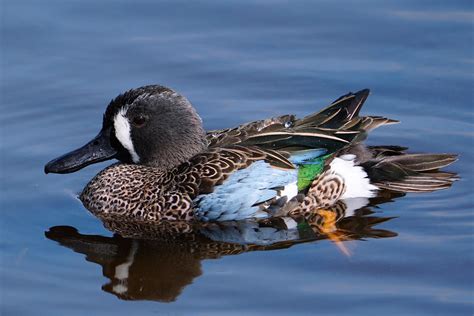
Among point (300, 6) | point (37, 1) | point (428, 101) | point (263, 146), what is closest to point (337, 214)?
point (263, 146)

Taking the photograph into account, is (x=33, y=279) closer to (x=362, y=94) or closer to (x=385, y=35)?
(x=362, y=94)

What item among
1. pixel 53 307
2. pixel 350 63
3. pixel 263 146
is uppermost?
pixel 350 63

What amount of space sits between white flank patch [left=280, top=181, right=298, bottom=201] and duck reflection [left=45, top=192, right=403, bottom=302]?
22cm

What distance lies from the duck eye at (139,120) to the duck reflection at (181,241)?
85 centimetres

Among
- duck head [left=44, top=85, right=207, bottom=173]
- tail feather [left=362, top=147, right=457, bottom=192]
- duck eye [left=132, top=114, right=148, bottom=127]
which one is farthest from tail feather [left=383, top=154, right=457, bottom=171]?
duck eye [left=132, top=114, right=148, bottom=127]

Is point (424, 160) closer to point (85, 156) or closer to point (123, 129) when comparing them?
point (123, 129)

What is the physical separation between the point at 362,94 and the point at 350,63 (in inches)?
77.0

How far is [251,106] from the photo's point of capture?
1185cm

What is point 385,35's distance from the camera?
1277cm

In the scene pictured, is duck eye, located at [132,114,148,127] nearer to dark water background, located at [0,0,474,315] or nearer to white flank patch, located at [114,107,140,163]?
white flank patch, located at [114,107,140,163]

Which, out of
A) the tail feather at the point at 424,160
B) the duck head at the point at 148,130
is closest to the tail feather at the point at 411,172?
the tail feather at the point at 424,160

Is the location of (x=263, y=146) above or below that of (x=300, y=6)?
below

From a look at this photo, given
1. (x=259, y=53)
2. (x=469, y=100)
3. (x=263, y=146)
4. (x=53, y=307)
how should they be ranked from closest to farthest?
1. (x=53, y=307)
2. (x=263, y=146)
3. (x=469, y=100)
4. (x=259, y=53)

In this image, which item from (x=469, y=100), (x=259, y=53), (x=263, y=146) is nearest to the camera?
(x=263, y=146)
